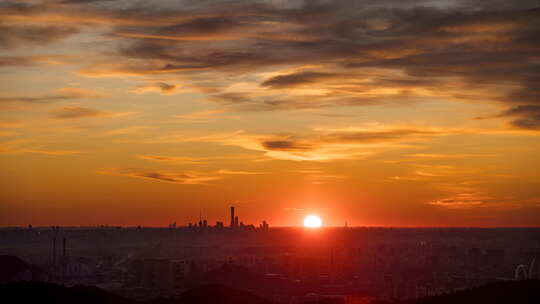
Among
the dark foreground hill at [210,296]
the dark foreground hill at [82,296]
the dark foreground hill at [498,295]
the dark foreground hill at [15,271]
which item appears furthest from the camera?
the dark foreground hill at [15,271]

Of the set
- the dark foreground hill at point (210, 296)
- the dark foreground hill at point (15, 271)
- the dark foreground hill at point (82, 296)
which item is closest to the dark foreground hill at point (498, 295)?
the dark foreground hill at point (210, 296)

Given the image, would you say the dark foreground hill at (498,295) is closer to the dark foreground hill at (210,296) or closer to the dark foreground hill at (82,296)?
the dark foreground hill at (210,296)

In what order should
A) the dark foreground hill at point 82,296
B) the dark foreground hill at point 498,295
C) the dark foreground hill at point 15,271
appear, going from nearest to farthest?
the dark foreground hill at point 498,295 < the dark foreground hill at point 82,296 < the dark foreground hill at point 15,271

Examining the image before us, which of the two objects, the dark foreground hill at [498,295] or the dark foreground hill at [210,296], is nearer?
the dark foreground hill at [498,295]

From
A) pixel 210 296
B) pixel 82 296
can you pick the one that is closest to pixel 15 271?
pixel 82 296

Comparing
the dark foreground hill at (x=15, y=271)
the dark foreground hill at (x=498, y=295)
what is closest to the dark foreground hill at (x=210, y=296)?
the dark foreground hill at (x=498, y=295)

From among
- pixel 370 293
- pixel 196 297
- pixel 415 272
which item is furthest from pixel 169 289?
pixel 415 272

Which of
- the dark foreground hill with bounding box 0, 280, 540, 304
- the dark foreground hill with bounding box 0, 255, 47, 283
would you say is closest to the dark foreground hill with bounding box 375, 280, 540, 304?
the dark foreground hill with bounding box 0, 280, 540, 304

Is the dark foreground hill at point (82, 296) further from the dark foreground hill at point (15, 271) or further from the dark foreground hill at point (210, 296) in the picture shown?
the dark foreground hill at point (15, 271)

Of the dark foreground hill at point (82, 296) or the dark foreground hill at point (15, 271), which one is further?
the dark foreground hill at point (15, 271)

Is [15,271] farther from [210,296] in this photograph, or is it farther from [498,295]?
[498,295]

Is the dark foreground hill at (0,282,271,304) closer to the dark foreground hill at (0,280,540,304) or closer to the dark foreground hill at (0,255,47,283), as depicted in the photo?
the dark foreground hill at (0,280,540,304)
